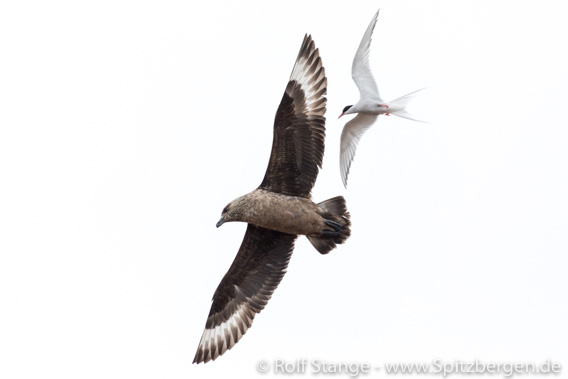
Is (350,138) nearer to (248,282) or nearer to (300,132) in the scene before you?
(300,132)

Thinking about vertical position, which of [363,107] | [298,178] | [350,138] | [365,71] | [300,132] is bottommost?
[298,178]

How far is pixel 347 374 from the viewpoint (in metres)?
7.55

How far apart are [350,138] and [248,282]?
215cm

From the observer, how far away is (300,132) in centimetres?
768

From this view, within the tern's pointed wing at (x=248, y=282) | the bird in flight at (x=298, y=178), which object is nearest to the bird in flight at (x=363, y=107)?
the bird in flight at (x=298, y=178)

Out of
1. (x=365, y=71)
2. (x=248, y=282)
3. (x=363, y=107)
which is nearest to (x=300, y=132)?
(x=363, y=107)

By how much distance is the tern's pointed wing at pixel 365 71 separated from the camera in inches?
314

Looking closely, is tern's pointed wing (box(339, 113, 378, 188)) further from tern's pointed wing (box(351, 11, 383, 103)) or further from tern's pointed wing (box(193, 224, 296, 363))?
tern's pointed wing (box(193, 224, 296, 363))

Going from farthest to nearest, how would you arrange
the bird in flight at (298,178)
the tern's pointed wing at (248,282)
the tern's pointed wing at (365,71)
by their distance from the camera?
the tern's pointed wing at (248,282) < the tern's pointed wing at (365,71) < the bird in flight at (298,178)

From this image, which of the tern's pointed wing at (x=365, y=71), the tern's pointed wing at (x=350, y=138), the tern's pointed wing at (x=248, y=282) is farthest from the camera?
the tern's pointed wing at (x=248, y=282)

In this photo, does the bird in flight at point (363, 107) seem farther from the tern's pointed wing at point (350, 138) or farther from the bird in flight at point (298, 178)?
the bird in flight at point (298, 178)

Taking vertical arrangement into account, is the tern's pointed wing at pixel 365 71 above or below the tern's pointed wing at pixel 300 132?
above

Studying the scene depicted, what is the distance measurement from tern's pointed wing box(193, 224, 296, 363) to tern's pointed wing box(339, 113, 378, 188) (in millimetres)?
1070

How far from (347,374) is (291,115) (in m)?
2.90
